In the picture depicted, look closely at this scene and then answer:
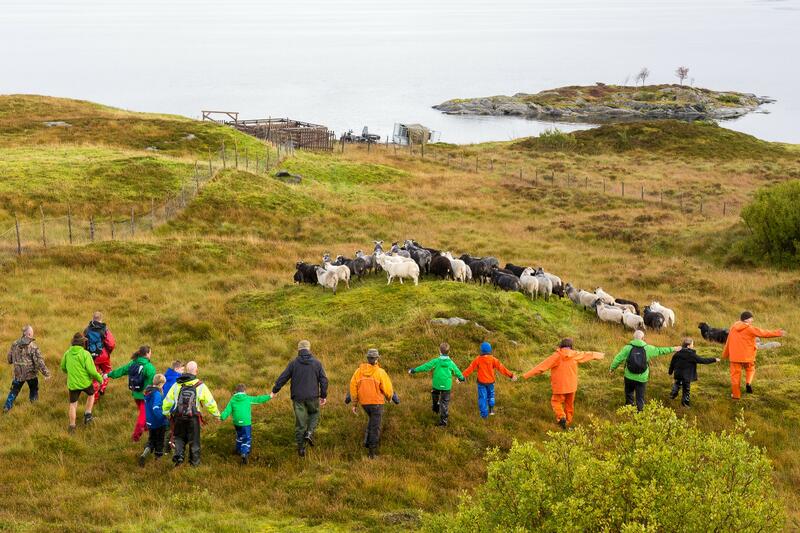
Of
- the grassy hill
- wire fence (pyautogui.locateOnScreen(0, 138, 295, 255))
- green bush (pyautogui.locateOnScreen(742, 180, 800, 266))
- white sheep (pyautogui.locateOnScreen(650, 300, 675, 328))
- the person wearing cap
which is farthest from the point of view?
green bush (pyautogui.locateOnScreen(742, 180, 800, 266))

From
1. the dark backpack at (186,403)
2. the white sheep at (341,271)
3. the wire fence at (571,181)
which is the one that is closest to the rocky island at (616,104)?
the wire fence at (571,181)

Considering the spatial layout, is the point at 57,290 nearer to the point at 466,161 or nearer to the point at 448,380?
the point at 448,380

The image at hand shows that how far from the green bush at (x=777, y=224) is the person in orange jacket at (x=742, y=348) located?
21698 mm

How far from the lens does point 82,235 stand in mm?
36188

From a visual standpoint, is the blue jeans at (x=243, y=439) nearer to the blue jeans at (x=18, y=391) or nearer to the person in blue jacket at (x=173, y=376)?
the person in blue jacket at (x=173, y=376)

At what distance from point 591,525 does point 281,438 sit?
901 cm

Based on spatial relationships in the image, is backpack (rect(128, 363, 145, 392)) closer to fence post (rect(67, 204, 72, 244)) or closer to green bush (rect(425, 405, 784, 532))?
green bush (rect(425, 405, 784, 532))

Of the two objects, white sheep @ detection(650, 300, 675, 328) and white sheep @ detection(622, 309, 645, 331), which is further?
white sheep @ detection(650, 300, 675, 328)

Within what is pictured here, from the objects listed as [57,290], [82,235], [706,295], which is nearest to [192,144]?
[82,235]

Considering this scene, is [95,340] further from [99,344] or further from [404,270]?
[404,270]

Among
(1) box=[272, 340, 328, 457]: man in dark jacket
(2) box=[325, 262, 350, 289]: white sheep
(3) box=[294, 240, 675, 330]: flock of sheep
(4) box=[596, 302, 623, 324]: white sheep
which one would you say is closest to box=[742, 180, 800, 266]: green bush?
(3) box=[294, 240, 675, 330]: flock of sheep

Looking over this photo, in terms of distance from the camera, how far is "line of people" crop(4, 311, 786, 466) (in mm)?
Result: 13484

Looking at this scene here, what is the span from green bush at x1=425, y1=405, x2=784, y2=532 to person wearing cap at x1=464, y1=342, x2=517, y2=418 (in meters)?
6.85

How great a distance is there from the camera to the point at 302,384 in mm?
13922
